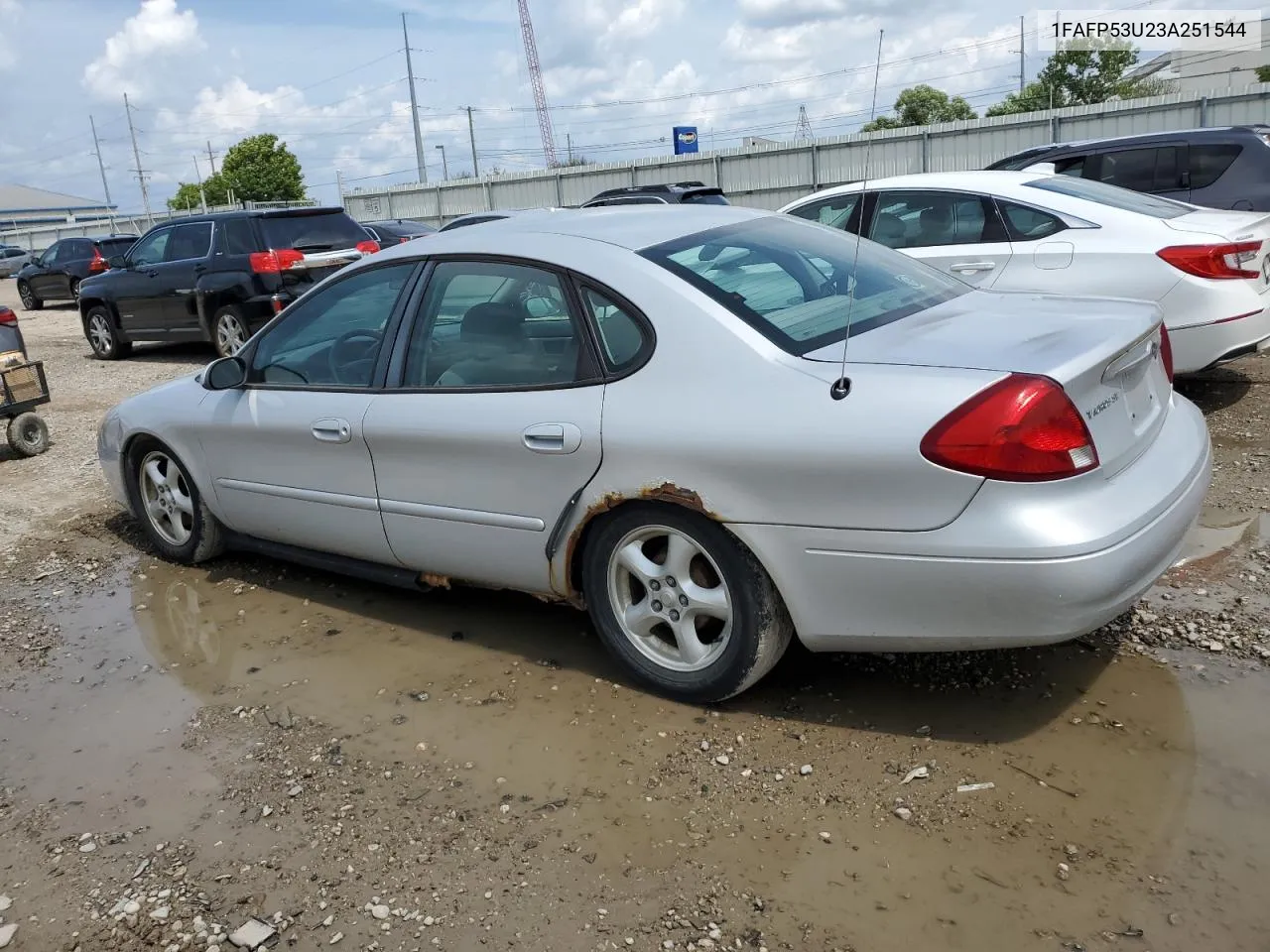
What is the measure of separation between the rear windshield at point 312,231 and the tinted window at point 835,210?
236 inches

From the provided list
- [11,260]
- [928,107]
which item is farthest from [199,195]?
[928,107]

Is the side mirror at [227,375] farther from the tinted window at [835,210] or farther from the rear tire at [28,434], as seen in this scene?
the tinted window at [835,210]

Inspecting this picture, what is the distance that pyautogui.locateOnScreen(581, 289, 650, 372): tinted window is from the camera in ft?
11.3

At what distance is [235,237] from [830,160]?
53.4 ft

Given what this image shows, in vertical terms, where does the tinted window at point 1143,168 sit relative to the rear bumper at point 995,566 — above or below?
above

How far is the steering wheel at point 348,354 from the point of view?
13.9 ft

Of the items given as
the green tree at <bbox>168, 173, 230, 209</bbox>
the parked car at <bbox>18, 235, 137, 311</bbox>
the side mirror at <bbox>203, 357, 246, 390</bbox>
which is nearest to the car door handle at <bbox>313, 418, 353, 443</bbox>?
the side mirror at <bbox>203, 357, 246, 390</bbox>

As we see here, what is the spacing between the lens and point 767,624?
3234 millimetres

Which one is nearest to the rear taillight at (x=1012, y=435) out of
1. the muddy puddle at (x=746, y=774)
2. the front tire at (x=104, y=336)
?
the muddy puddle at (x=746, y=774)

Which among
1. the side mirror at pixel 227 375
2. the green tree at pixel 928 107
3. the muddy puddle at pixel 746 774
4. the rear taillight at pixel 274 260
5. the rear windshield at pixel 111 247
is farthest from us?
the green tree at pixel 928 107

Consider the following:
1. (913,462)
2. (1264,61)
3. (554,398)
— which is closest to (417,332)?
(554,398)

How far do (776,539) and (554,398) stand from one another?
0.95m

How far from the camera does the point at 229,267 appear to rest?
1168cm

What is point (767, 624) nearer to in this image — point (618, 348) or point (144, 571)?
point (618, 348)
